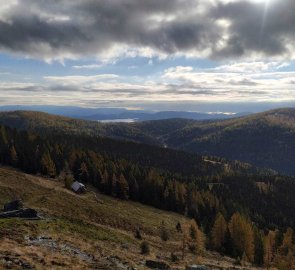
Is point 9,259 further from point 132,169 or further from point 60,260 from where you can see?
point 132,169

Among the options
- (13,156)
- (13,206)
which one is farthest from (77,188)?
(13,206)

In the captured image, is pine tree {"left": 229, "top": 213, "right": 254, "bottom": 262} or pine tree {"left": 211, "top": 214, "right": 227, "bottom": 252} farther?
pine tree {"left": 229, "top": 213, "right": 254, "bottom": 262}

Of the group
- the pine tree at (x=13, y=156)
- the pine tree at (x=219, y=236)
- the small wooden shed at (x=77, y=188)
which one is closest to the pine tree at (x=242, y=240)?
the pine tree at (x=219, y=236)

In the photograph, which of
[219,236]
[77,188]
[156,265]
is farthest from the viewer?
[77,188]

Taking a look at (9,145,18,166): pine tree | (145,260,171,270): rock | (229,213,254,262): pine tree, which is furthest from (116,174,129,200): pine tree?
(145,260,171,270): rock

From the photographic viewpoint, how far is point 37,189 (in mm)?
103562

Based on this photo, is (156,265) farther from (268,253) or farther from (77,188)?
(77,188)

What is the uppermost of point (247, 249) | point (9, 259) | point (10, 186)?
point (9, 259)

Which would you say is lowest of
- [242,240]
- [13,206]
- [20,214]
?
[242,240]

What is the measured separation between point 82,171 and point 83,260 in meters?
118

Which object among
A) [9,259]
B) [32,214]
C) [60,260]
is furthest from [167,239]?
[9,259]

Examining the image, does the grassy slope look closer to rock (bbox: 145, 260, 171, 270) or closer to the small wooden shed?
rock (bbox: 145, 260, 171, 270)

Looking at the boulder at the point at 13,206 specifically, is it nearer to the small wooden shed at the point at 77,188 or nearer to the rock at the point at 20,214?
the rock at the point at 20,214

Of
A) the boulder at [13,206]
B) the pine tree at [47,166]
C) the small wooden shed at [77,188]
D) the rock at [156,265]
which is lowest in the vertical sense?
the small wooden shed at [77,188]
